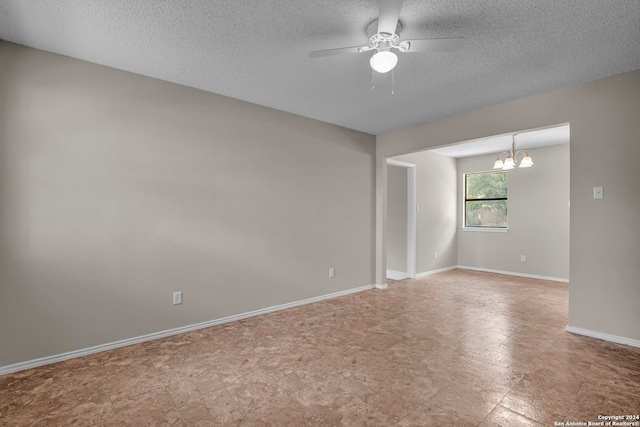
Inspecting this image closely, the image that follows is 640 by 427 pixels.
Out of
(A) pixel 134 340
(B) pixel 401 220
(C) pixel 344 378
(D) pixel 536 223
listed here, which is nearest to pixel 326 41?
(C) pixel 344 378

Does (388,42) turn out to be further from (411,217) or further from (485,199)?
(485,199)

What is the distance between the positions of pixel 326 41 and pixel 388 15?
0.67 m

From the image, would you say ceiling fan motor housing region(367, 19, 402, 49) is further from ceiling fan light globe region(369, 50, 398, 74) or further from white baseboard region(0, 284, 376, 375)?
white baseboard region(0, 284, 376, 375)

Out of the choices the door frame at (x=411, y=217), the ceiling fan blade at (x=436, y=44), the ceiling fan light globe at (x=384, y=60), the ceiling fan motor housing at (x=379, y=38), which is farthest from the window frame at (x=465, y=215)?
the ceiling fan light globe at (x=384, y=60)

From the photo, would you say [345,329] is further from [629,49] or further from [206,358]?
[629,49]

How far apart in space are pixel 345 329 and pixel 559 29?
9.87ft

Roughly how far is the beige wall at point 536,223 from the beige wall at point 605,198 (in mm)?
2864

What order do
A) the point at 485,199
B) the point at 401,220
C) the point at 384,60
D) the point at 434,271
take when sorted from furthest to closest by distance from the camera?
the point at 485,199, the point at 434,271, the point at 401,220, the point at 384,60

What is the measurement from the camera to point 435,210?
601cm

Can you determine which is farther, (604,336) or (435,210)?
(435,210)

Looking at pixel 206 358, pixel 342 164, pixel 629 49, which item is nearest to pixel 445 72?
pixel 629 49

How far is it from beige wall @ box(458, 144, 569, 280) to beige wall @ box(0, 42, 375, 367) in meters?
4.10

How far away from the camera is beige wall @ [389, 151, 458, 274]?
5656mm

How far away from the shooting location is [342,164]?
4398 millimetres
